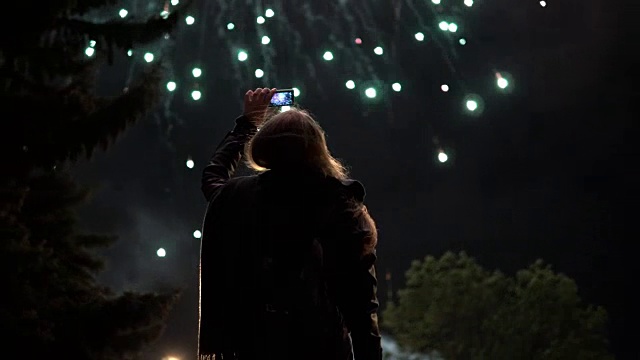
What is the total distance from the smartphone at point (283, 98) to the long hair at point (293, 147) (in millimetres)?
426

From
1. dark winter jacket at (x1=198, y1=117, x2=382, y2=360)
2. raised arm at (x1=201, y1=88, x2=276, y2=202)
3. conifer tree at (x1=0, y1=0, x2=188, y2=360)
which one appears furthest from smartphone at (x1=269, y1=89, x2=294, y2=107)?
conifer tree at (x1=0, y1=0, x2=188, y2=360)

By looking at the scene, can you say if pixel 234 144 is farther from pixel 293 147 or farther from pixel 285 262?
pixel 285 262

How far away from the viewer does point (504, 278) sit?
35.6 metres

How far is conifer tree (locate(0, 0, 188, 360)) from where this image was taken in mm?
5434

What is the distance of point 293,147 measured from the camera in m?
1.88

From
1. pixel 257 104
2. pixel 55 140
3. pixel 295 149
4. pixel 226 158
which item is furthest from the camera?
pixel 55 140

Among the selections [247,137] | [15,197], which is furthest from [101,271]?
[247,137]

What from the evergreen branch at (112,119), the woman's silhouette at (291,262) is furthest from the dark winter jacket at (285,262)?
the evergreen branch at (112,119)

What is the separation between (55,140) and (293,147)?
4.52 m

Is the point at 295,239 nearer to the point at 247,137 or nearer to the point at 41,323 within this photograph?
the point at 247,137

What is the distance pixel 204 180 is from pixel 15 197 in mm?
4484

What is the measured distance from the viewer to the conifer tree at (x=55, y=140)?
543cm

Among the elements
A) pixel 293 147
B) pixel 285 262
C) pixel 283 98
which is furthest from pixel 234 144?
pixel 285 262

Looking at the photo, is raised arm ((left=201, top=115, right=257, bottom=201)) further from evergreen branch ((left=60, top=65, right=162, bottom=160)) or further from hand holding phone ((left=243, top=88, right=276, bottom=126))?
evergreen branch ((left=60, top=65, right=162, bottom=160))
